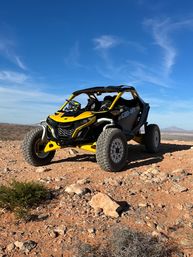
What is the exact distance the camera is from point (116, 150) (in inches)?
324

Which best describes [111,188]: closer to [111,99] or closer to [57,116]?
[57,116]

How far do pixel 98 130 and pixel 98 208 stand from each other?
3.13 meters

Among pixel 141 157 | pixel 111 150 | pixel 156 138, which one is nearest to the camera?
pixel 111 150

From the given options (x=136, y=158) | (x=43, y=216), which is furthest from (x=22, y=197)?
(x=136, y=158)

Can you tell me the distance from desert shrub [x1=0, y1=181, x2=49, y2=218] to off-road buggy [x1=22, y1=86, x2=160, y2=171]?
1907 mm

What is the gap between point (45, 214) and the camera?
5980 millimetres

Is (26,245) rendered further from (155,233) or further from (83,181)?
(83,181)

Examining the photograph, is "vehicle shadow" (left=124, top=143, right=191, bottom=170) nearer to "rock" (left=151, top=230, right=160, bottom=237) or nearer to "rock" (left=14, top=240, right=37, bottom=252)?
"rock" (left=151, top=230, right=160, bottom=237)

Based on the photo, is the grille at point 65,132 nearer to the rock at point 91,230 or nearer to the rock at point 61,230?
the rock at point 61,230

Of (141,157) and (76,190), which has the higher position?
(141,157)

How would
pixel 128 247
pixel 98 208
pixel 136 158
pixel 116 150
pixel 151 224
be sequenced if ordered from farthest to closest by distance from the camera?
pixel 136 158 < pixel 116 150 < pixel 98 208 < pixel 151 224 < pixel 128 247

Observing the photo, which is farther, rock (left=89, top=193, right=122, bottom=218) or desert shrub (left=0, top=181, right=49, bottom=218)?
desert shrub (left=0, top=181, right=49, bottom=218)

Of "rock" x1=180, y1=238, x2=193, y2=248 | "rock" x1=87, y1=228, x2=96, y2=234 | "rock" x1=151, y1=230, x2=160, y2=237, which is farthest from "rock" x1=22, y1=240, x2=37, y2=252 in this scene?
"rock" x1=180, y1=238, x2=193, y2=248

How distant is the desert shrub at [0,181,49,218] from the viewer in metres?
6.05
